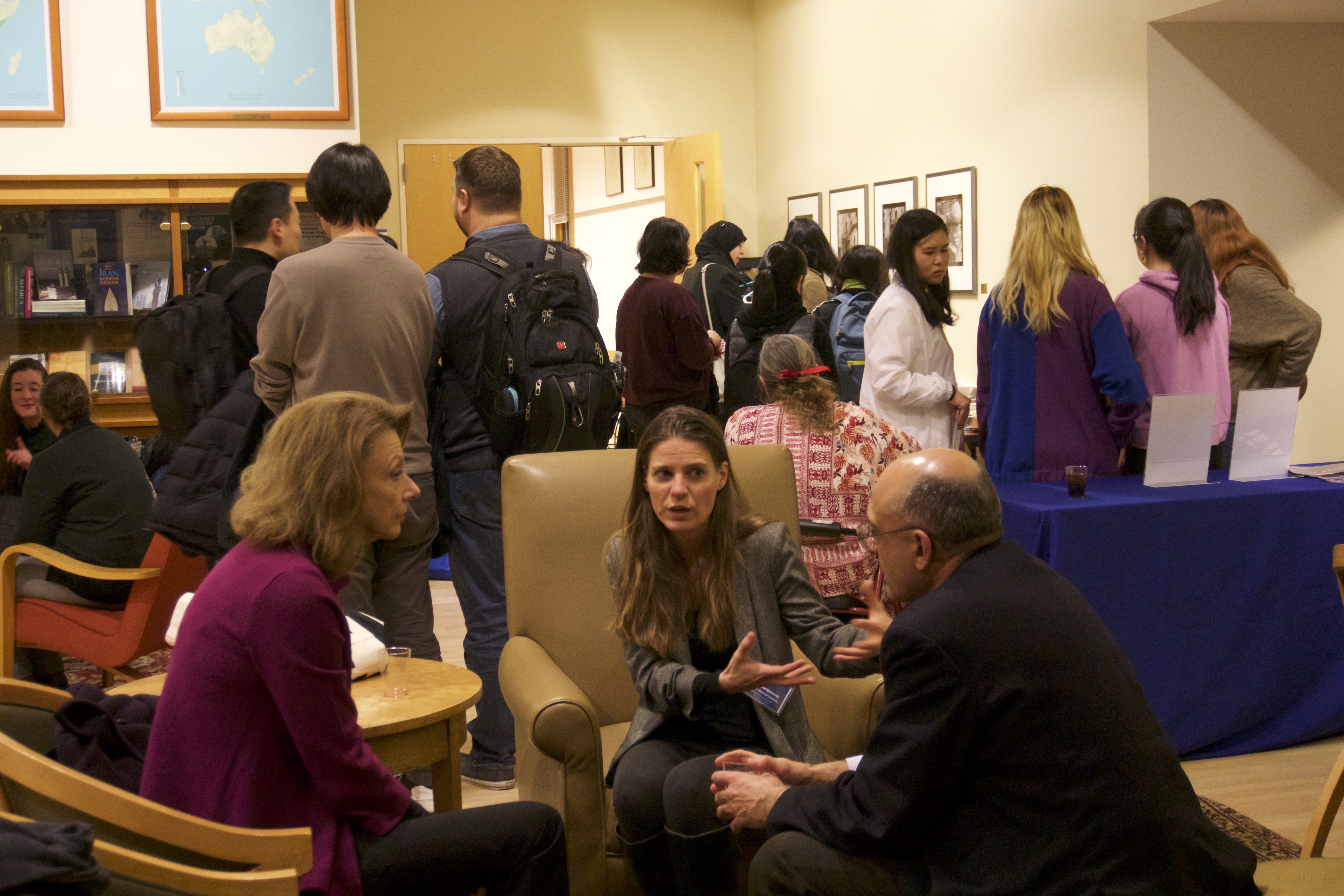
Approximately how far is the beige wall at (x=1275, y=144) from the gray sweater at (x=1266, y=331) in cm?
104

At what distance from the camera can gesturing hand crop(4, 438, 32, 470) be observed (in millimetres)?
4355

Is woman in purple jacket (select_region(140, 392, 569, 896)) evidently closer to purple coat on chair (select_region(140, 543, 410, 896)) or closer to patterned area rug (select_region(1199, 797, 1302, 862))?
purple coat on chair (select_region(140, 543, 410, 896))

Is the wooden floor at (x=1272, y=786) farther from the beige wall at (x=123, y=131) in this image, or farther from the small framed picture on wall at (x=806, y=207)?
the small framed picture on wall at (x=806, y=207)

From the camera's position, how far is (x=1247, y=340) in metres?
4.11

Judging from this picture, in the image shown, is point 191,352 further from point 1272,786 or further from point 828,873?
point 1272,786

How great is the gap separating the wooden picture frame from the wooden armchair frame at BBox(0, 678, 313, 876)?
15.4 feet

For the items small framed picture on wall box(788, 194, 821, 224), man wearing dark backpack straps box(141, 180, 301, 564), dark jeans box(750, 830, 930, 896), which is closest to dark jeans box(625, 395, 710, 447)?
man wearing dark backpack straps box(141, 180, 301, 564)

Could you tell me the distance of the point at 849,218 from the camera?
7.62 metres

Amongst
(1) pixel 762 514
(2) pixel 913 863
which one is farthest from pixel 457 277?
(2) pixel 913 863

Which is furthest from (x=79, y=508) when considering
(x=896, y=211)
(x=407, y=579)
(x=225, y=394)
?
(x=896, y=211)

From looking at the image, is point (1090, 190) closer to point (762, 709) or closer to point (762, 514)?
point (762, 514)

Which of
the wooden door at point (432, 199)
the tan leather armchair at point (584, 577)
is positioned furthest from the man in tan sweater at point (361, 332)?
the wooden door at point (432, 199)

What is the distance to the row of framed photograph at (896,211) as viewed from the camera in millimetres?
6355

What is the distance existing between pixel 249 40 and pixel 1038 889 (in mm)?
5241
